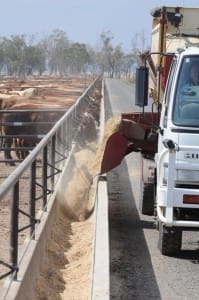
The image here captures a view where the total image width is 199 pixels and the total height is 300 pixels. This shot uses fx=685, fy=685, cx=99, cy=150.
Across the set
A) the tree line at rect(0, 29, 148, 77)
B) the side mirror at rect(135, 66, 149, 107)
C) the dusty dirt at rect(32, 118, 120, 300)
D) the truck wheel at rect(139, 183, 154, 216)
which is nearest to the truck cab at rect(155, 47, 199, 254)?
the side mirror at rect(135, 66, 149, 107)

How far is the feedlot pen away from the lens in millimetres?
5539

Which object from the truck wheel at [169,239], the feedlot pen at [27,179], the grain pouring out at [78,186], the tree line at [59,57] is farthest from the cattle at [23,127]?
the tree line at [59,57]

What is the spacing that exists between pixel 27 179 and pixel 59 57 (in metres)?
158

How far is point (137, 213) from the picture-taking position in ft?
35.5

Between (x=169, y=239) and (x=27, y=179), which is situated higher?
(x=27, y=179)

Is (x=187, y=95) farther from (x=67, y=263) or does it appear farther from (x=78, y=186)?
(x=78, y=186)

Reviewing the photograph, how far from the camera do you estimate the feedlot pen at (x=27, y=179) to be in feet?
18.2

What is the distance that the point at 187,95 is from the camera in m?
8.19

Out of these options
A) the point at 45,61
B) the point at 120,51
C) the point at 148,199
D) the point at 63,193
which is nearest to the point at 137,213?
the point at 148,199

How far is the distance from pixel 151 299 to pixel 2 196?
2.48 meters

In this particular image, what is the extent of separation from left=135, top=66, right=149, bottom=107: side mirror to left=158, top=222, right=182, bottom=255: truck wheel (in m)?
1.59

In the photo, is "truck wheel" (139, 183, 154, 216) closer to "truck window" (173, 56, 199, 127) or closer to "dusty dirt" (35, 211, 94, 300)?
"dusty dirt" (35, 211, 94, 300)

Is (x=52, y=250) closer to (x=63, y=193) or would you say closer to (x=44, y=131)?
(x=63, y=193)

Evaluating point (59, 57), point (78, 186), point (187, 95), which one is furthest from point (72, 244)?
point (59, 57)
